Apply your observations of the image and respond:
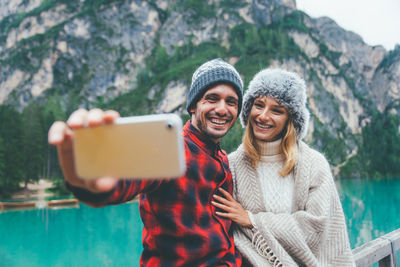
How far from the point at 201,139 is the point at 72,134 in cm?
107

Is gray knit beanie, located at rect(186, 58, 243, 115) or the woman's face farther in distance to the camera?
the woman's face

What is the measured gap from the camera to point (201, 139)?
1871 mm

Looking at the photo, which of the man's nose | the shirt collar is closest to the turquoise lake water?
the shirt collar

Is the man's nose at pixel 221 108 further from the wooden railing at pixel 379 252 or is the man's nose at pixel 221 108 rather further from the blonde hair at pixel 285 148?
the wooden railing at pixel 379 252

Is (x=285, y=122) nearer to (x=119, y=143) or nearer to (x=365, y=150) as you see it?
(x=119, y=143)

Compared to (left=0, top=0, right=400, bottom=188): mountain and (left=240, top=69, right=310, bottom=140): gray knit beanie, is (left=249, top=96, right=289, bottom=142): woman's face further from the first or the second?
(left=0, top=0, right=400, bottom=188): mountain

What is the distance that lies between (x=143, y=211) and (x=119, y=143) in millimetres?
1041

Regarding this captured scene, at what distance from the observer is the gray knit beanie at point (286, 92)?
7.77ft

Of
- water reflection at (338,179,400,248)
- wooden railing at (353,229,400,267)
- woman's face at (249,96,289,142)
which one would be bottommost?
water reflection at (338,179,400,248)

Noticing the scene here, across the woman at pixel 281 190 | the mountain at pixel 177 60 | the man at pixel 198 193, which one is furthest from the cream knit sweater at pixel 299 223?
the mountain at pixel 177 60

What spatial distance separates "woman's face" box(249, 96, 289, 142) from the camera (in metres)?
2.36

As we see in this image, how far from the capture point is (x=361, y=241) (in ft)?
56.3

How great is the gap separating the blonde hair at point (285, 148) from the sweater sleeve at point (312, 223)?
0.18 meters

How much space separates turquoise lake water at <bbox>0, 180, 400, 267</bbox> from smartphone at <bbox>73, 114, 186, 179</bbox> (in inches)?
568
